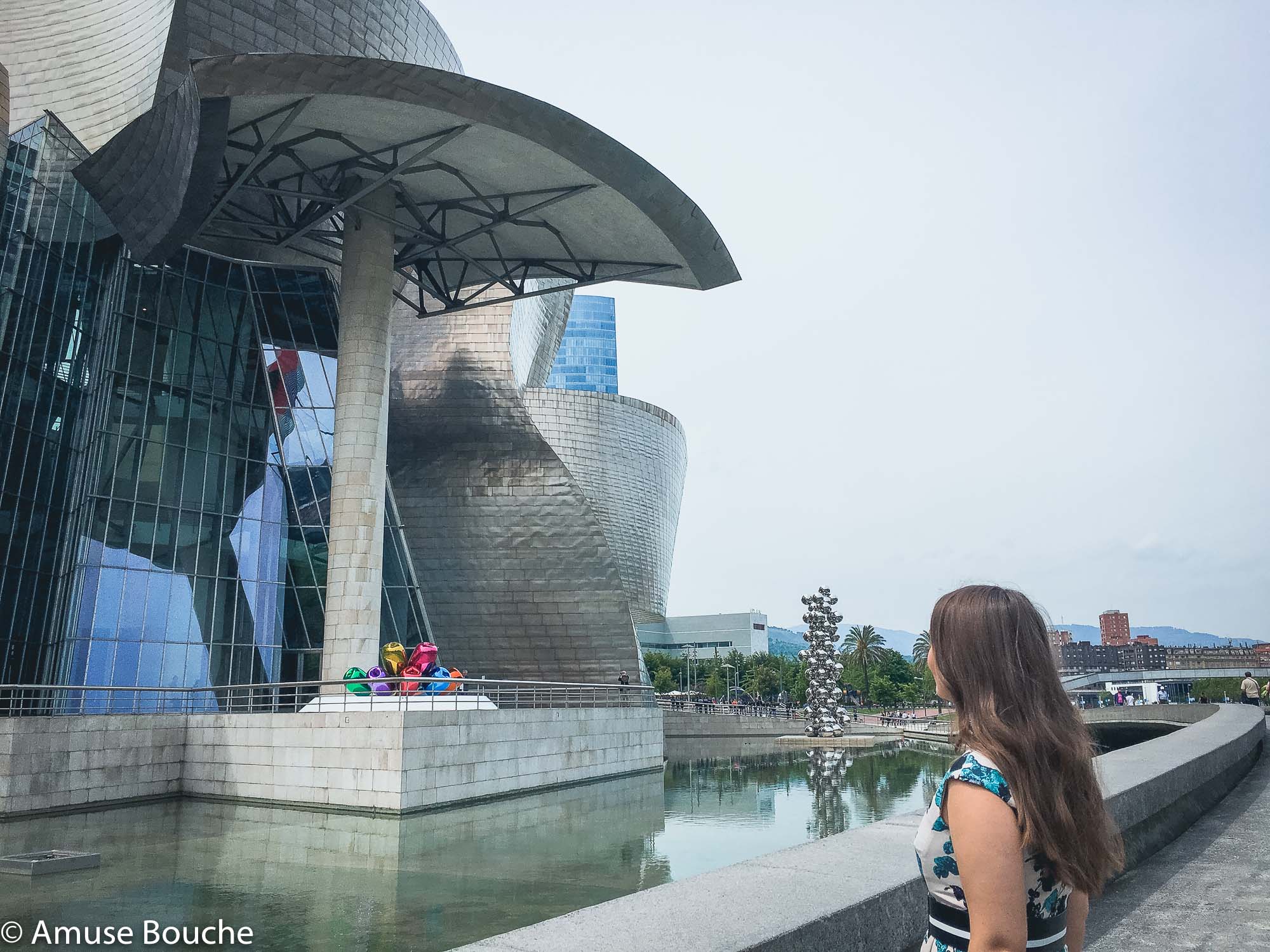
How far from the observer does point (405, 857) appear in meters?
11.1

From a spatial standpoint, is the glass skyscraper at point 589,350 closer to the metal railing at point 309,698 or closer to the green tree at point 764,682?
the green tree at point 764,682

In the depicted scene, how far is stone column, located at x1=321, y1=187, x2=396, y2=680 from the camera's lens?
864 inches

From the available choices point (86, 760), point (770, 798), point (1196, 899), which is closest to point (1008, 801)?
point (1196, 899)

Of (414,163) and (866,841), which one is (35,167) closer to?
(414,163)

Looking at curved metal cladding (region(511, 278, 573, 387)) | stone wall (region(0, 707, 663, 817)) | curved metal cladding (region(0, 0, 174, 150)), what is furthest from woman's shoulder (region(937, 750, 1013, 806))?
curved metal cladding (region(511, 278, 573, 387))

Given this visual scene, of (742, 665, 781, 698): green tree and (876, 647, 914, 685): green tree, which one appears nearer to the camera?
(876, 647, 914, 685): green tree

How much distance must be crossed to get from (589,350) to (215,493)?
129990mm

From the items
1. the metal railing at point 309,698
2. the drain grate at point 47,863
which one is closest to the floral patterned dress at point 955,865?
the drain grate at point 47,863

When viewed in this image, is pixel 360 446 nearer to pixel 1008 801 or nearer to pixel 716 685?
pixel 1008 801

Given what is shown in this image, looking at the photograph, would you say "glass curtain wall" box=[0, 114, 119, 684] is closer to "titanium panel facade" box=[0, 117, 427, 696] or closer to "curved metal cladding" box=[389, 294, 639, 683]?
"titanium panel facade" box=[0, 117, 427, 696]

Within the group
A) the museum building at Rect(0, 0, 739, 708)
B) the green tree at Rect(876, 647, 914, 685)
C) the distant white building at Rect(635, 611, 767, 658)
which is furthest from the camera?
the distant white building at Rect(635, 611, 767, 658)

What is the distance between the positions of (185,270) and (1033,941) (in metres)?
29.9

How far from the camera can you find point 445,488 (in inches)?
1330

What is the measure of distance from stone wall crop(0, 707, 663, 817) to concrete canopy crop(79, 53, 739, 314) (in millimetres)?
10864
